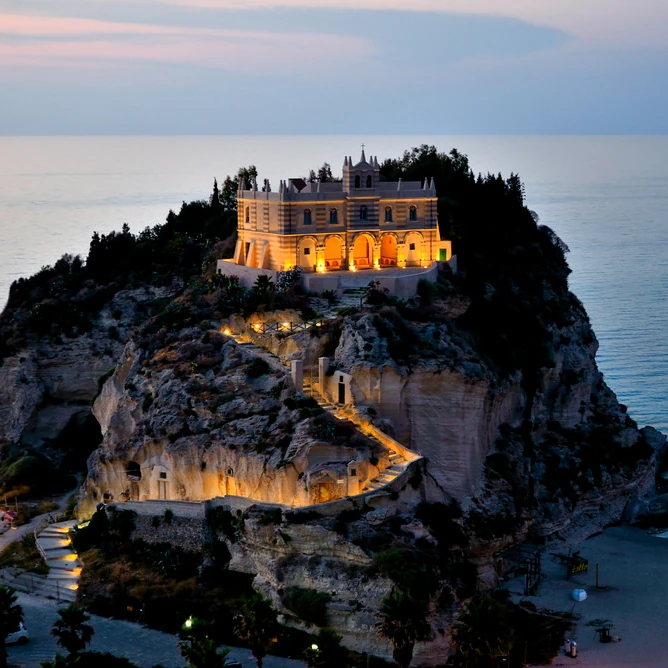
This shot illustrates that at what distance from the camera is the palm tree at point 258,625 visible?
6194 centimetres

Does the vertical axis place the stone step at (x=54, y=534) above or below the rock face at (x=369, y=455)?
below

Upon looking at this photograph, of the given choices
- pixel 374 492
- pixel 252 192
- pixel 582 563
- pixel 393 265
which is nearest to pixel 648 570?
pixel 582 563

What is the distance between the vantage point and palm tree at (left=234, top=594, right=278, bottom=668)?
61938 mm

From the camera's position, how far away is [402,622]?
60812 millimetres

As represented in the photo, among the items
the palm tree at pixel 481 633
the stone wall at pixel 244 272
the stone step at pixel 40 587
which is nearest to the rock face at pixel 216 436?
the stone wall at pixel 244 272

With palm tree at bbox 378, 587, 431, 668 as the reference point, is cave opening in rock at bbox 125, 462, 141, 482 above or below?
above

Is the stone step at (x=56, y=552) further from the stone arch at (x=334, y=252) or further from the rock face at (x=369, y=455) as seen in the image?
the stone arch at (x=334, y=252)

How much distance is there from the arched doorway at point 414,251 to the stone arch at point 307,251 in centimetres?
615

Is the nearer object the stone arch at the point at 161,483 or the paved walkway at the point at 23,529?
the stone arch at the point at 161,483

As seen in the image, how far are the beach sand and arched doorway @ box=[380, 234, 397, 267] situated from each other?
66.1 ft

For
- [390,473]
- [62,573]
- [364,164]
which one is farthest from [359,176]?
[62,573]

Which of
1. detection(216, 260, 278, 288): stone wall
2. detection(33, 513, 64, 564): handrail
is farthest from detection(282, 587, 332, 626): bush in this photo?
detection(216, 260, 278, 288): stone wall

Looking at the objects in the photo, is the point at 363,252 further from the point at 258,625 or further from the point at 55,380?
the point at 258,625

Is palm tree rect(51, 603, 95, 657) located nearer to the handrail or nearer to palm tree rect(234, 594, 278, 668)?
palm tree rect(234, 594, 278, 668)
